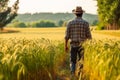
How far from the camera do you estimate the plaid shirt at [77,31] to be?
12.2 metres

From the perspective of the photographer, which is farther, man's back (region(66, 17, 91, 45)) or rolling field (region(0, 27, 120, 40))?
rolling field (region(0, 27, 120, 40))

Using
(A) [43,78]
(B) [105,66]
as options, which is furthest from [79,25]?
(B) [105,66]

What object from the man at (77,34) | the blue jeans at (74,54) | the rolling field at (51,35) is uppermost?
the man at (77,34)

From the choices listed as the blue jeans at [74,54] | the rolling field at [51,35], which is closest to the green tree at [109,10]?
the rolling field at [51,35]

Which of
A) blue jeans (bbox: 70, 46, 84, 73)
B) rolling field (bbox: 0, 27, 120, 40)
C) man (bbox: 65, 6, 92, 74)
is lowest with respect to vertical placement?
rolling field (bbox: 0, 27, 120, 40)

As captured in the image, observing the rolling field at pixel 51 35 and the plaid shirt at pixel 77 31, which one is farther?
the rolling field at pixel 51 35

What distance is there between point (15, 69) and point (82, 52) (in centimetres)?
583

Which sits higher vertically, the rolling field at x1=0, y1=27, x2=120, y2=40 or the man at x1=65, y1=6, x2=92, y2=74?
the man at x1=65, y1=6, x2=92, y2=74

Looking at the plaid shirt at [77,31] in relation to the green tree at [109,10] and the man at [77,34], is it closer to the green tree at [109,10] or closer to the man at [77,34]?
the man at [77,34]

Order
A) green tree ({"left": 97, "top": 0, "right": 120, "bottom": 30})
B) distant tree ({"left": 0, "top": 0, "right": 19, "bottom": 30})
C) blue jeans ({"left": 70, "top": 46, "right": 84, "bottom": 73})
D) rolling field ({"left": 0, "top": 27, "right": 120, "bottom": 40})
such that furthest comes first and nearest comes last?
distant tree ({"left": 0, "top": 0, "right": 19, "bottom": 30}), green tree ({"left": 97, "top": 0, "right": 120, "bottom": 30}), rolling field ({"left": 0, "top": 27, "right": 120, "bottom": 40}), blue jeans ({"left": 70, "top": 46, "right": 84, "bottom": 73})

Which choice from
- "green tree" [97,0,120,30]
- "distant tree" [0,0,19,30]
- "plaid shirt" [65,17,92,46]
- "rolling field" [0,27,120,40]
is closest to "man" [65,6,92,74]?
"plaid shirt" [65,17,92,46]

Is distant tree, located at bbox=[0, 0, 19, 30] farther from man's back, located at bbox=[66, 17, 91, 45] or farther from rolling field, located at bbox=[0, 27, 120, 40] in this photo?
man's back, located at bbox=[66, 17, 91, 45]

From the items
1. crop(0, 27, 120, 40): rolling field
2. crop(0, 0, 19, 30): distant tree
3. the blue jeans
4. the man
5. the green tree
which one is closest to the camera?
the man

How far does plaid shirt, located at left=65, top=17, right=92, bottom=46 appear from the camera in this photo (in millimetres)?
12188
